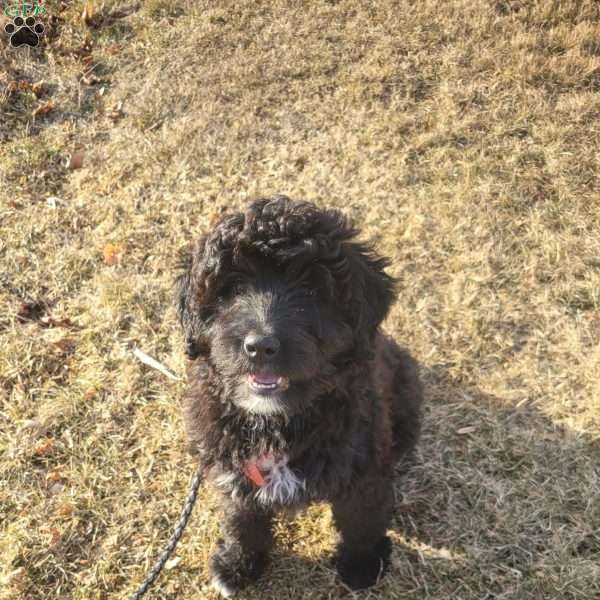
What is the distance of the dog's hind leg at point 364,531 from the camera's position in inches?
123

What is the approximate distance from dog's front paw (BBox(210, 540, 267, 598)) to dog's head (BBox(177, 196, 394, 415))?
110cm

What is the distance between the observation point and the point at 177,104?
6496 millimetres

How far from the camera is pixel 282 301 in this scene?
2682mm

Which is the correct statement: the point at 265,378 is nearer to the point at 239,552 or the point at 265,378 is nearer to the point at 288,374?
the point at 288,374

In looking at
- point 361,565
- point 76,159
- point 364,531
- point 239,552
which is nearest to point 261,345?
point 364,531

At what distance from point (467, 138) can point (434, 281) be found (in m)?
1.68

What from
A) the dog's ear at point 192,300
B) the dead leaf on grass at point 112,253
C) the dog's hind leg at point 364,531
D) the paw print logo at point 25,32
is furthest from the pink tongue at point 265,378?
the paw print logo at point 25,32

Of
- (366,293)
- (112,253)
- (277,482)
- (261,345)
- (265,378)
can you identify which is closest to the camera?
(261,345)

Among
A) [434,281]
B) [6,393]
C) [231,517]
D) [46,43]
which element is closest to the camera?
[231,517]

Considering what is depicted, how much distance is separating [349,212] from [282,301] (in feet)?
9.44

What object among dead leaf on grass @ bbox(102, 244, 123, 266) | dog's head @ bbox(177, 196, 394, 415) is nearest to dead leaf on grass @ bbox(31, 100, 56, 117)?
dead leaf on grass @ bbox(102, 244, 123, 266)

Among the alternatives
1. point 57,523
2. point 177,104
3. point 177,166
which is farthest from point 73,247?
point 57,523

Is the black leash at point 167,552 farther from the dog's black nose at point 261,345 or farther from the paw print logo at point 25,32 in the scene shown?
the paw print logo at point 25,32

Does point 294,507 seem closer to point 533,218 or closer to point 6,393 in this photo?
point 6,393
